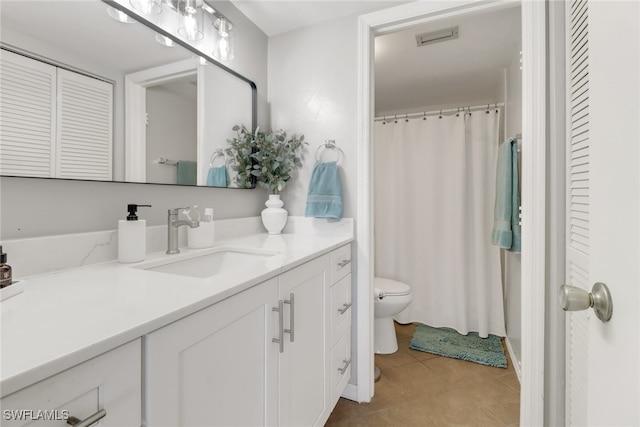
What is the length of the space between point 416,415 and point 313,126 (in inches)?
65.2

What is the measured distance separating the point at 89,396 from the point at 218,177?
1169 millimetres

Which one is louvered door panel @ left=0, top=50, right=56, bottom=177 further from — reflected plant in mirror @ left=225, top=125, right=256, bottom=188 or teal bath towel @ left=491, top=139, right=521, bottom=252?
teal bath towel @ left=491, top=139, right=521, bottom=252

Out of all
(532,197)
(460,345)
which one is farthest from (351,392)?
(532,197)

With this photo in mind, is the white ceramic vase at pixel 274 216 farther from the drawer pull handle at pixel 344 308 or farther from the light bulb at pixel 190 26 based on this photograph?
the light bulb at pixel 190 26

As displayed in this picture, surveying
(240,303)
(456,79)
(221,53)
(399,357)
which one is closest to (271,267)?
(240,303)

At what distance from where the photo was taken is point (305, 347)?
108 cm

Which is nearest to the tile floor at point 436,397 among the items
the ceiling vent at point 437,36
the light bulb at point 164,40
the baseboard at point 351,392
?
the baseboard at point 351,392

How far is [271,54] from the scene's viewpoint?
1867 mm

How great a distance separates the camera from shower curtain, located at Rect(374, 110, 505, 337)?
8.18 ft

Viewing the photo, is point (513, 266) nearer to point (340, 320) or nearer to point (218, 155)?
point (340, 320)

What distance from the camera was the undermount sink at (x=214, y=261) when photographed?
3.67 ft

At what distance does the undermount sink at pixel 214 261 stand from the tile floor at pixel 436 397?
3.10 ft

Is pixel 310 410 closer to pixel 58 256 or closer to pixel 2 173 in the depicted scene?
pixel 58 256

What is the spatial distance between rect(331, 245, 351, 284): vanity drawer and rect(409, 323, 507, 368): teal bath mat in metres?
1.17
